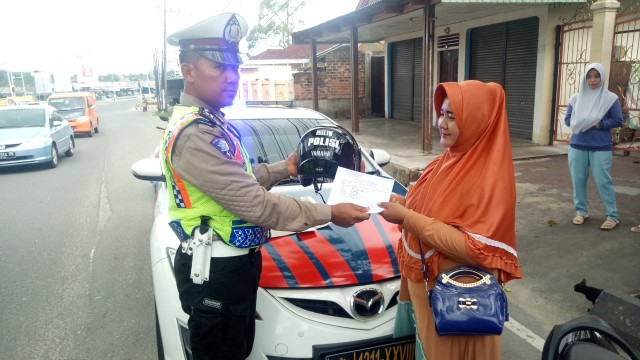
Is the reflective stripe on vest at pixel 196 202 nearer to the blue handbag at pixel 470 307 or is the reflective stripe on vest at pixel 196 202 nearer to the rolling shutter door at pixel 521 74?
the blue handbag at pixel 470 307

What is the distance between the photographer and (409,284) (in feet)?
6.88

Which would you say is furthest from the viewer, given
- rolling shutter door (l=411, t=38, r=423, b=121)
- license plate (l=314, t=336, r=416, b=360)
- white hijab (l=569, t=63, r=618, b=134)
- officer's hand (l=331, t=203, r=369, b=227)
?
rolling shutter door (l=411, t=38, r=423, b=121)

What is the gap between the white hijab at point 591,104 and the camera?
475 cm

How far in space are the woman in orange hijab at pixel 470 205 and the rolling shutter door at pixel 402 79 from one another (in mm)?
14012

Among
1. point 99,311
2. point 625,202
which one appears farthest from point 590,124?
point 99,311

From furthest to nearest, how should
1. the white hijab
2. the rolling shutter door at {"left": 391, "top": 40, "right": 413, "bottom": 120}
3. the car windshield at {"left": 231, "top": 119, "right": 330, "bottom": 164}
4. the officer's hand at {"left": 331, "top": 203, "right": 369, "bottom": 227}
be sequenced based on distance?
the rolling shutter door at {"left": 391, "top": 40, "right": 413, "bottom": 120} < the white hijab < the car windshield at {"left": 231, "top": 119, "right": 330, "bottom": 164} < the officer's hand at {"left": 331, "top": 203, "right": 369, "bottom": 227}

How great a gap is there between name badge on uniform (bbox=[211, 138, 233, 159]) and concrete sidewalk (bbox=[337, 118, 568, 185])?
617cm

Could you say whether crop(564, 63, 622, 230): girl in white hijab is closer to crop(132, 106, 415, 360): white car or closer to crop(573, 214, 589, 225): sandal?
crop(573, 214, 589, 225): sandal

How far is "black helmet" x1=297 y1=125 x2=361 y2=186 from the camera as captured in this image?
2342mm

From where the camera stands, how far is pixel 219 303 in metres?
1.94

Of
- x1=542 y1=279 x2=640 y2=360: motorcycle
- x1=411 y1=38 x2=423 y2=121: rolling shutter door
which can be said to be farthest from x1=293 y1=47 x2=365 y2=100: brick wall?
x1=542 y1=279 x2=640 y2=360: motorcycle

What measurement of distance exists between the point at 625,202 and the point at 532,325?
10.7ft

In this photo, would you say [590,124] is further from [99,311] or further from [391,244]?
[99,311]

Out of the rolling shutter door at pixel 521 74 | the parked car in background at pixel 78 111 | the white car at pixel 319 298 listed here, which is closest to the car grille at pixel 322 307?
the white car at pixel 319 298
